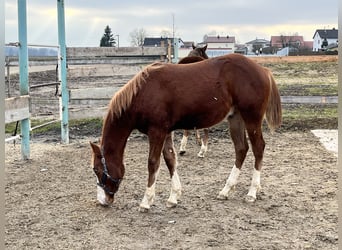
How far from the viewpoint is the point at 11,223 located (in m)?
3.33

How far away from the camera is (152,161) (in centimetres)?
355

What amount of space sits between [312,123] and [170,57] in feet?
9.19

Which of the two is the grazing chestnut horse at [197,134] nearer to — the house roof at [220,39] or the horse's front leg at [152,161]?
the horse's front leg at [152,161]

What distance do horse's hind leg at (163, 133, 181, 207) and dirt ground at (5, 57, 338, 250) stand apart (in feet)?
0.28

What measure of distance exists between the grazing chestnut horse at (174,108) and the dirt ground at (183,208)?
0.75 ft

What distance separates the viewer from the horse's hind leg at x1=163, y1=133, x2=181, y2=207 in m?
3.69

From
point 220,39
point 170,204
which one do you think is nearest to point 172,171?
point 170,204

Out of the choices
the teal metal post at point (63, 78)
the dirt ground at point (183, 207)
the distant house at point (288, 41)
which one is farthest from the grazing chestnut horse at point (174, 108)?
the distant house at point (288, 41)

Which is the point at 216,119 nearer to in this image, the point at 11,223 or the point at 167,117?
the point at 167,117

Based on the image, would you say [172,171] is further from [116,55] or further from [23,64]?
[116,55]

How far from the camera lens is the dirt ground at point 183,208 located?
2.99 meters

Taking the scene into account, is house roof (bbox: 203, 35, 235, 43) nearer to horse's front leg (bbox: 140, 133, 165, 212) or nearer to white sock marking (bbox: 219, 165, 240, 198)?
white sock marking (bbox: 219, 165, 240, 198)

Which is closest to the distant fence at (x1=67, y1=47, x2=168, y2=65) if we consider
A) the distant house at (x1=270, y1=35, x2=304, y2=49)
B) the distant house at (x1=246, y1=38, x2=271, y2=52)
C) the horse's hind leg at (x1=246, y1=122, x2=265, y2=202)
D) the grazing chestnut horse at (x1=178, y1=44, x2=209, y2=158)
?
the grazing chestnut horse at (x1=178, y1=44, x2=209, y2=158)

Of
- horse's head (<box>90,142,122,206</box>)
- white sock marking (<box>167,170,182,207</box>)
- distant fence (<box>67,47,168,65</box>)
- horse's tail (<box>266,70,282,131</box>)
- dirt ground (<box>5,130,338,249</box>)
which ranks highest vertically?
distant fence (<box>67,47,168,65</box>)
